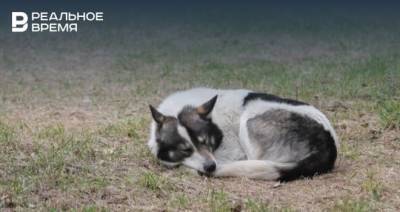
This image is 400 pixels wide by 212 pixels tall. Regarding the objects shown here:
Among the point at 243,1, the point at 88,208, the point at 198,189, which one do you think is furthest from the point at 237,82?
the point at 243,1

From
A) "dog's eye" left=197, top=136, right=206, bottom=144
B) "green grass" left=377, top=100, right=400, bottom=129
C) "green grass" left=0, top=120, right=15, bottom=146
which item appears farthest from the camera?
"green grass" left=377, top=100, right=400, bottom=129

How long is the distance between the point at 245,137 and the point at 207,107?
0.45m

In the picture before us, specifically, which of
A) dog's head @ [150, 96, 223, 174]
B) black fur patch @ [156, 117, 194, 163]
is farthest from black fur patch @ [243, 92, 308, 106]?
→ black fur patch @ [156, 117, 194, 163]

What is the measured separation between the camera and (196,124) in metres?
6.41

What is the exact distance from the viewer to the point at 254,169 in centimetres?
604

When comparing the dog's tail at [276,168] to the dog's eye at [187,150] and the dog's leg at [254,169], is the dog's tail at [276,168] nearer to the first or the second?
the dog's leg at [254,169]

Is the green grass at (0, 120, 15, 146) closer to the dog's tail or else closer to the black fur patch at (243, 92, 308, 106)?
the dog's tail

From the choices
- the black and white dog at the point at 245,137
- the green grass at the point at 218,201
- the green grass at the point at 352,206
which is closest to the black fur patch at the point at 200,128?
the black and white dog at the point at 245,137

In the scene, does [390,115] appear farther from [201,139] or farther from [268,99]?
[201,139]

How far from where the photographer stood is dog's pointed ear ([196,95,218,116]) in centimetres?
650

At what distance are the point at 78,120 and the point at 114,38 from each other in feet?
29.3

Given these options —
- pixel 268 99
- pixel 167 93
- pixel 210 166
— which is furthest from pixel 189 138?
pixel 167 93

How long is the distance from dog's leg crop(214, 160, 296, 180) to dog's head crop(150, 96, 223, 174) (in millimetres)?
122

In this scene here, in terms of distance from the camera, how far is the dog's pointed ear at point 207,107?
21.3 ft
